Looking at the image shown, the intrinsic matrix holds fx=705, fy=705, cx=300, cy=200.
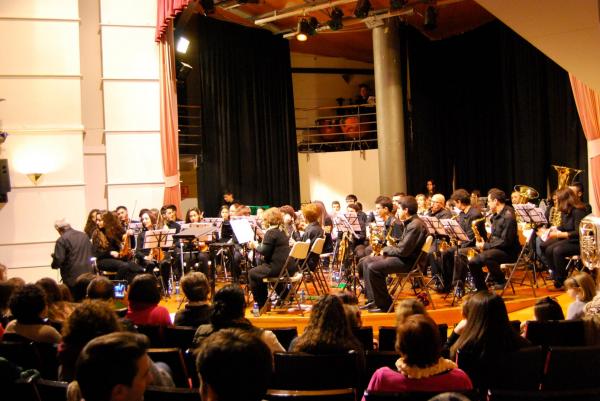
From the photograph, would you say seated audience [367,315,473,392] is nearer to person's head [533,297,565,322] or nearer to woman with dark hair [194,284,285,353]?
woman with dark hair [194,284,285,353]

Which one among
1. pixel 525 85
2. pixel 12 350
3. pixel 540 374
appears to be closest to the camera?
pixel 540 374

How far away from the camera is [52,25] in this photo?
1154cm

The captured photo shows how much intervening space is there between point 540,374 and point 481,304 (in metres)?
0.45

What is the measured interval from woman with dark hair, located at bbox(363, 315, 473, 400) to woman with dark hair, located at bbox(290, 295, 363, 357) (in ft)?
1.99

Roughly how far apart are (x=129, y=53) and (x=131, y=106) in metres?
0.91

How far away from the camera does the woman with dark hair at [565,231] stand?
8.23 m

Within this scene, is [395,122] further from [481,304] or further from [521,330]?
[481,304]

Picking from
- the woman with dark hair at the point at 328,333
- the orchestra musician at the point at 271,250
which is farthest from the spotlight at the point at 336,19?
the woman with dark hair at the point at 328,333

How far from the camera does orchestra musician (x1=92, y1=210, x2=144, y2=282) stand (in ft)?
30.5

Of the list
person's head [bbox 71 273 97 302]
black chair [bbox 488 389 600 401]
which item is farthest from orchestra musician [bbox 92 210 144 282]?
black chair [bbox 488 389 600 401]

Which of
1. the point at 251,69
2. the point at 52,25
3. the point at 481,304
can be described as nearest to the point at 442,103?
the point at 251,69

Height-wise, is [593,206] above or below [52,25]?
below

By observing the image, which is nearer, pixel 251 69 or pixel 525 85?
pixel 525 85

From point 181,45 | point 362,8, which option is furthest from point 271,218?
point 181,45
